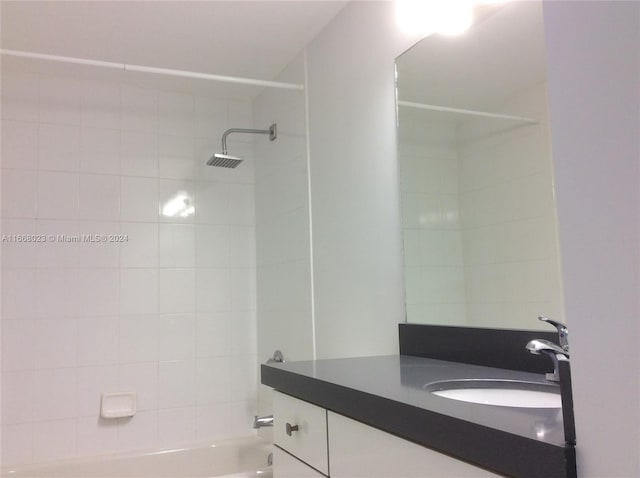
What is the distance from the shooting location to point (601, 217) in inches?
24.3

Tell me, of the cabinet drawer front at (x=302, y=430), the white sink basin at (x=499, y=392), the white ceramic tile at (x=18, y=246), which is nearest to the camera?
the white sink basin at (x=499, y=392)

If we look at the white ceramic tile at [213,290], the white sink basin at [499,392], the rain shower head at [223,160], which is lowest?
the white sink basin at [499,392]

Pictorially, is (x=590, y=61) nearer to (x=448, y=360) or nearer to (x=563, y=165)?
(x=563, y=165)

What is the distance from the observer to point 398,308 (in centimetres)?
184

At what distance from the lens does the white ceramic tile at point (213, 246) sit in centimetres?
298

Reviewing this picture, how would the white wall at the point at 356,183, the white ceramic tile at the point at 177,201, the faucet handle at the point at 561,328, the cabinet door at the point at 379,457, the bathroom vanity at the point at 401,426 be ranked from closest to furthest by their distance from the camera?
1. the bathroom vanity at the point at 401,426
2. the cabinet door at the point at 379,457
3. the faucet handle at the point at 561,328
4. the white wall at the point at 356,183
5. the white ceramic tile at the point at 177,201

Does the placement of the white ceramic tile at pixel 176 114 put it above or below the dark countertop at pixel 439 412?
above

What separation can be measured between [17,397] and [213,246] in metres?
1.19

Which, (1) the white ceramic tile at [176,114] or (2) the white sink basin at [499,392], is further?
(1) the white ceramic tile at [176,114]

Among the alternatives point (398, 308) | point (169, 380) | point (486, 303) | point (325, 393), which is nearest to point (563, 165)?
point (325, 393)

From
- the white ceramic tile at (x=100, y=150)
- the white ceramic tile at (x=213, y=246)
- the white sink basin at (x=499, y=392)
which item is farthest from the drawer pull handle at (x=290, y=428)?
the white ceramic tile at (x=100, y=150)

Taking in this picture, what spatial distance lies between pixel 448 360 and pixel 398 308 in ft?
1.05

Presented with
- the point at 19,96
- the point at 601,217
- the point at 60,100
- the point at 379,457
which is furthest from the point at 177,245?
the point at 601,217

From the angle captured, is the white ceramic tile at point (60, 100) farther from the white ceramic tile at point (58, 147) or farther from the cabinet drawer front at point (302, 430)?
the cabinet drawer front at point (302, 430)
